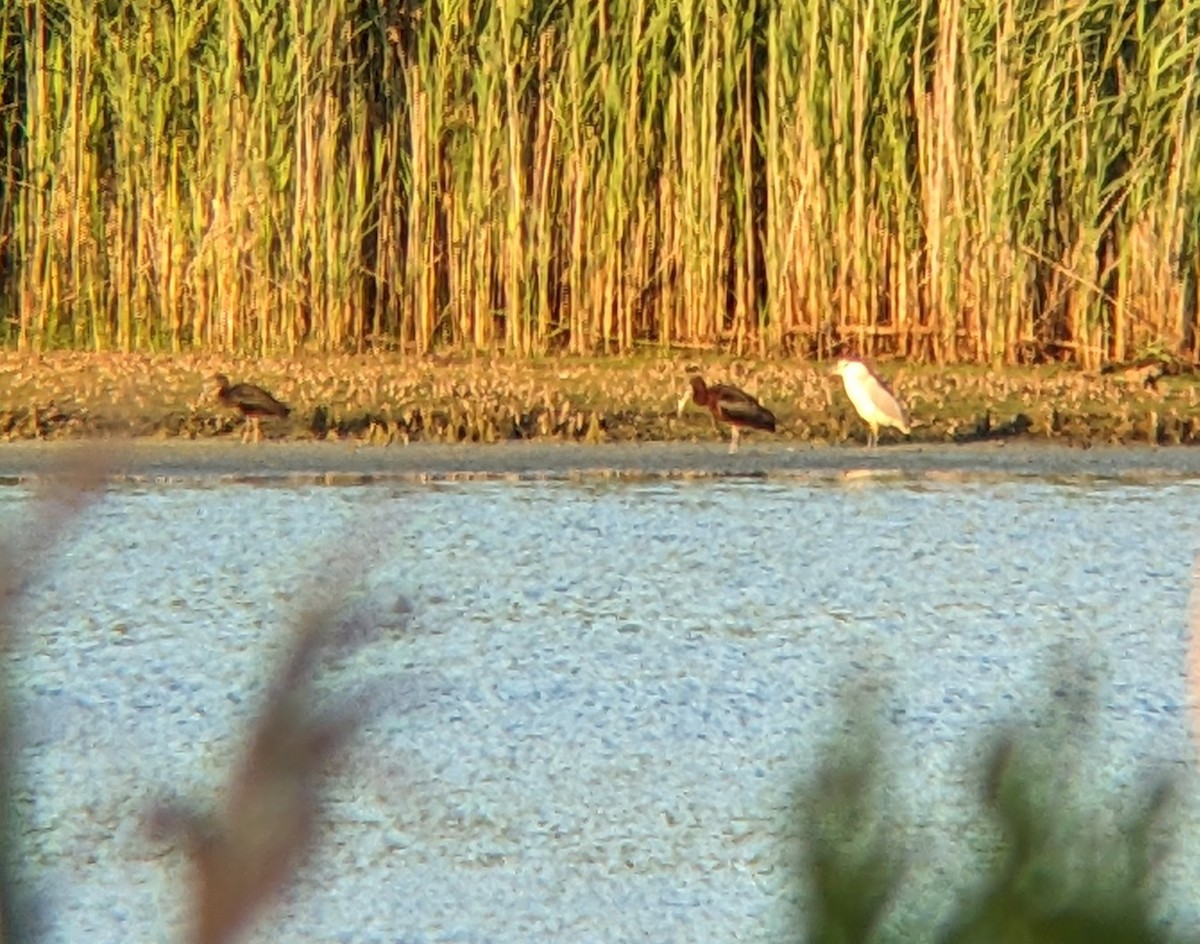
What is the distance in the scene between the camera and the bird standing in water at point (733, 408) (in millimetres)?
8508

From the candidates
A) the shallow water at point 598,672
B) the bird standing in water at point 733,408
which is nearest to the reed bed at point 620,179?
the bird standing in water at point 733,408

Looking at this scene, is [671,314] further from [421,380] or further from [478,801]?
[478,801]

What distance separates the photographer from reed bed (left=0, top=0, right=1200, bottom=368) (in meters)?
10.1

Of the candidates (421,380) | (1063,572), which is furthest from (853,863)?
(421,380)

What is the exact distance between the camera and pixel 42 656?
5.68 m

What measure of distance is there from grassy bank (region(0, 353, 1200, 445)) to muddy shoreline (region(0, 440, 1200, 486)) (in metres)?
0.12

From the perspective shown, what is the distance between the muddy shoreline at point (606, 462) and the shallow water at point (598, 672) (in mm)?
184

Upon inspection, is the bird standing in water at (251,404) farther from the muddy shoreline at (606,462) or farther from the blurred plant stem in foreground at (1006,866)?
A: the blurred plant stem in foreground at (1006,866)

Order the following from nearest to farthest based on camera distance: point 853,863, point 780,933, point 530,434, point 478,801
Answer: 1. point 853,863
2. point 780,933
3. point 478,801
4. point 530,434

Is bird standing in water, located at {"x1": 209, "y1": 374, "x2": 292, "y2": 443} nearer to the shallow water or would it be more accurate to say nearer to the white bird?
the shallow water

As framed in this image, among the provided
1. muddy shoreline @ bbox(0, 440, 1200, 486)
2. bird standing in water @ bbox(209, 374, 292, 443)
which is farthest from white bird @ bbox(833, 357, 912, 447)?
bird standing in water @ bbox(209, 374, 292, 443)

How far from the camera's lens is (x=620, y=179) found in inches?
408

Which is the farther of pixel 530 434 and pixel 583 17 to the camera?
pixel 583 17

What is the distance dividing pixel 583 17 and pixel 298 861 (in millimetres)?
9023
